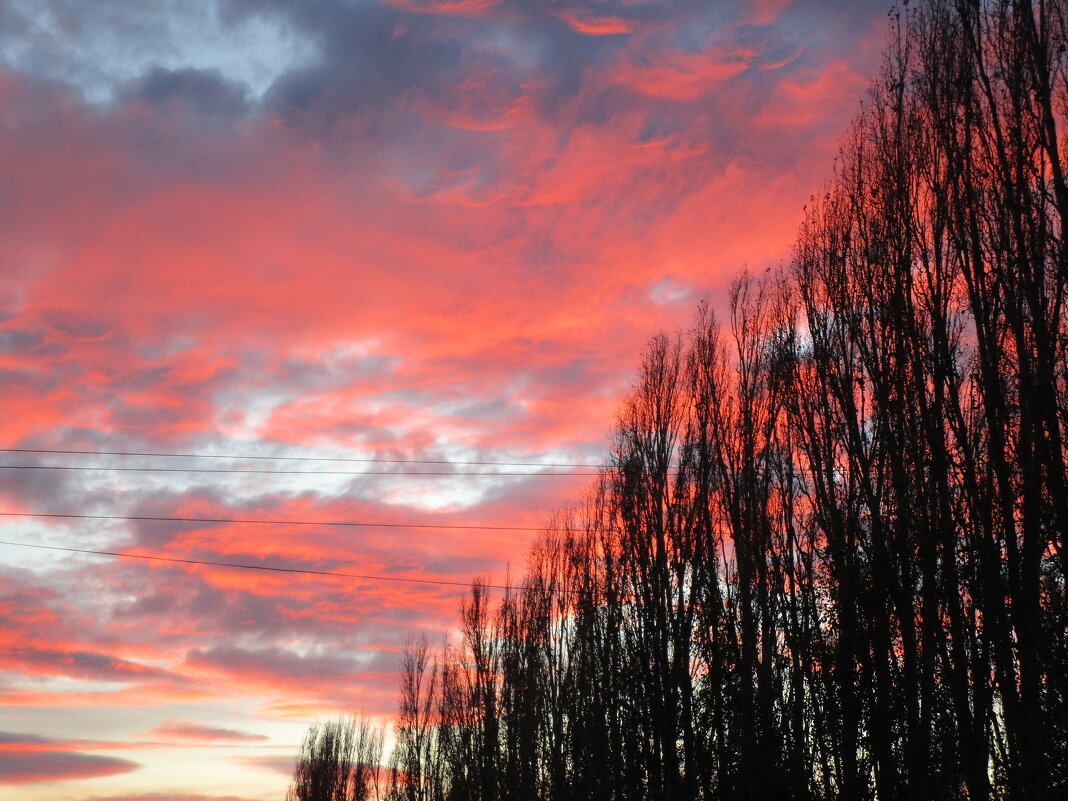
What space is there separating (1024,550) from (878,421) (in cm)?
495

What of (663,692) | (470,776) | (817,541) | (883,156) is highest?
(883,156)

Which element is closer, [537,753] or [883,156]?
[883,156]

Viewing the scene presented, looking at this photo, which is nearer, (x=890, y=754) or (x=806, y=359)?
(x=890, y=754)

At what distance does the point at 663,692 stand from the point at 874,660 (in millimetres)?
10027

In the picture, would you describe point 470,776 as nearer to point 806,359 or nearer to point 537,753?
point 537,753

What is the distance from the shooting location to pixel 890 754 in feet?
50.8

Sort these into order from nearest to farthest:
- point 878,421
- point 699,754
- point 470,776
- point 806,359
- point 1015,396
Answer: point 1015,396 → point 878,421 → point 806,359 → point 699,754 → point 470,776

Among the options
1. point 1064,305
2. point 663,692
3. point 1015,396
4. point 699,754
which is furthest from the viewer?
point 663,692

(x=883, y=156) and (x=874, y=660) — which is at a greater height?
(x=883, y=156)

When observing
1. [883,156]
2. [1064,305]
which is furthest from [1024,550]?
[883,156]

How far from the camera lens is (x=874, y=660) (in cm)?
1596

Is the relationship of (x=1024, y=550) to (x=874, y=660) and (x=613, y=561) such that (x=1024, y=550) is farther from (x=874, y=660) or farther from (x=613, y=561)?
(x=613, y=561)

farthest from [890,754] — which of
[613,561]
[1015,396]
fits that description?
Answer: [613,561]

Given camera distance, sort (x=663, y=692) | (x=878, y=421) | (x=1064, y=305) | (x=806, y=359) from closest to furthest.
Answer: (x=1064, y=305) < (x=878, y=421) < (x=806, y=359) < (x=663, y=692)
